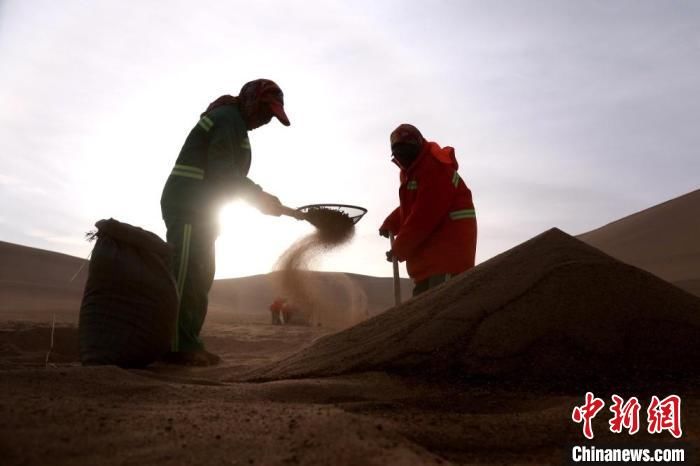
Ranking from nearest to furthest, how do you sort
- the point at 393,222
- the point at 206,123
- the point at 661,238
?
the point at 206,123, the point at 393,222, the point at 661,238

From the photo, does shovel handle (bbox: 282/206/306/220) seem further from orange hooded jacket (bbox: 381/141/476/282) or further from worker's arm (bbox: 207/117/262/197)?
orange hooded jacket (bbox: 381/141/476/282)

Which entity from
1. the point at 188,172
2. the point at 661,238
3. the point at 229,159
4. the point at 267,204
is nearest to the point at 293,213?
the point at 267,204

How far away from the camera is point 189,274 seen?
3635 millimetres

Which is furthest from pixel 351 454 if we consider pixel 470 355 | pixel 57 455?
pixel 470 355

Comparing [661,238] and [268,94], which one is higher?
[661,238]

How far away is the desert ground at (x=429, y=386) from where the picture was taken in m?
1.32

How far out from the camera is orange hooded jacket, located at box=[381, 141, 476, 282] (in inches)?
164

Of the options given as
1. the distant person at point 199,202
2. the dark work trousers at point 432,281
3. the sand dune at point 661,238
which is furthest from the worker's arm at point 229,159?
the sand dune at point 661,238

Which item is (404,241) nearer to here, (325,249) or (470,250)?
(470,250)

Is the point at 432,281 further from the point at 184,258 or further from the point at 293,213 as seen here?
the point at 184,258

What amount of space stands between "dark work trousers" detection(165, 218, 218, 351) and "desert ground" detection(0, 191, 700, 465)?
0.36m

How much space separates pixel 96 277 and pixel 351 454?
7.43ft

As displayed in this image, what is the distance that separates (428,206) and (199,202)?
171 centimetres

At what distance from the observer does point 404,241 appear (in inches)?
167
